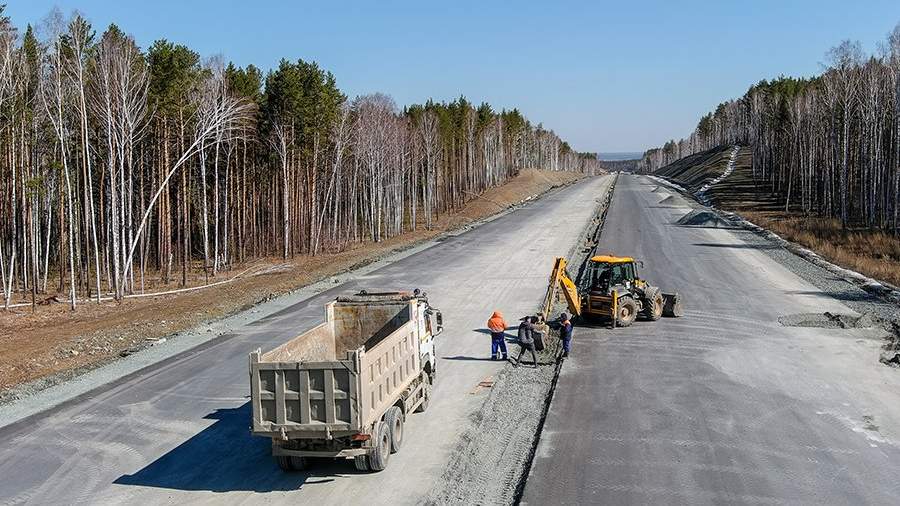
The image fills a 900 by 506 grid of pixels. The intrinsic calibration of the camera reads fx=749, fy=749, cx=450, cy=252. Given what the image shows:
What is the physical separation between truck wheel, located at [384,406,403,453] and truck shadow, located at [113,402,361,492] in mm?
801

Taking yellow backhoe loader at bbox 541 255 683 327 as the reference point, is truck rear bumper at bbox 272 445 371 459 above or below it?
below

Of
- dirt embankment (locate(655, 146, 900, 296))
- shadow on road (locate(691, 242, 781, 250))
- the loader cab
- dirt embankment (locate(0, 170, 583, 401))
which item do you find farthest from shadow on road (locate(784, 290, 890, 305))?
dirt embankment (locate(0, 170, 583, 401))

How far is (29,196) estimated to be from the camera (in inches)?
1282

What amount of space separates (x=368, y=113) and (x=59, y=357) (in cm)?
4322

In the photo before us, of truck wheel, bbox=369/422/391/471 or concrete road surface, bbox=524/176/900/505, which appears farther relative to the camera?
truck wheel, bbox=369/422/391/471

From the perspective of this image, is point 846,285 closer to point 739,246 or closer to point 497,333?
point 739,246

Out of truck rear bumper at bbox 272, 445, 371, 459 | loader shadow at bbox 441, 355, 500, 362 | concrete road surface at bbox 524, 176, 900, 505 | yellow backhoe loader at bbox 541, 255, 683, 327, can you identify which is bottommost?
concrete road surface at bbox 524, 176, 900, 505

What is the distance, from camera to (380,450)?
37.9ft

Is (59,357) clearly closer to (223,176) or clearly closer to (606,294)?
(606,294)

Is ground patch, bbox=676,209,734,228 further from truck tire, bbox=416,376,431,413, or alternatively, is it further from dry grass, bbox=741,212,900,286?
truck tire, bbox=416,376,431,413

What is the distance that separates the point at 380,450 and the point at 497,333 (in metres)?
7.87

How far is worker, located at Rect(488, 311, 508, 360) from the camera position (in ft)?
61.6

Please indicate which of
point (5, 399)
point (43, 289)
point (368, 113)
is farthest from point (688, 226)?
point (5, 399)

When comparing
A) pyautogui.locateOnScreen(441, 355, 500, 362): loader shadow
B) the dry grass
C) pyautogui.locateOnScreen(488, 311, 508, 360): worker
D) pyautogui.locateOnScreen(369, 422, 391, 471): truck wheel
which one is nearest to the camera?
pyautogui.locateOnScreen(369, 422, 391, 471): truck wheel
